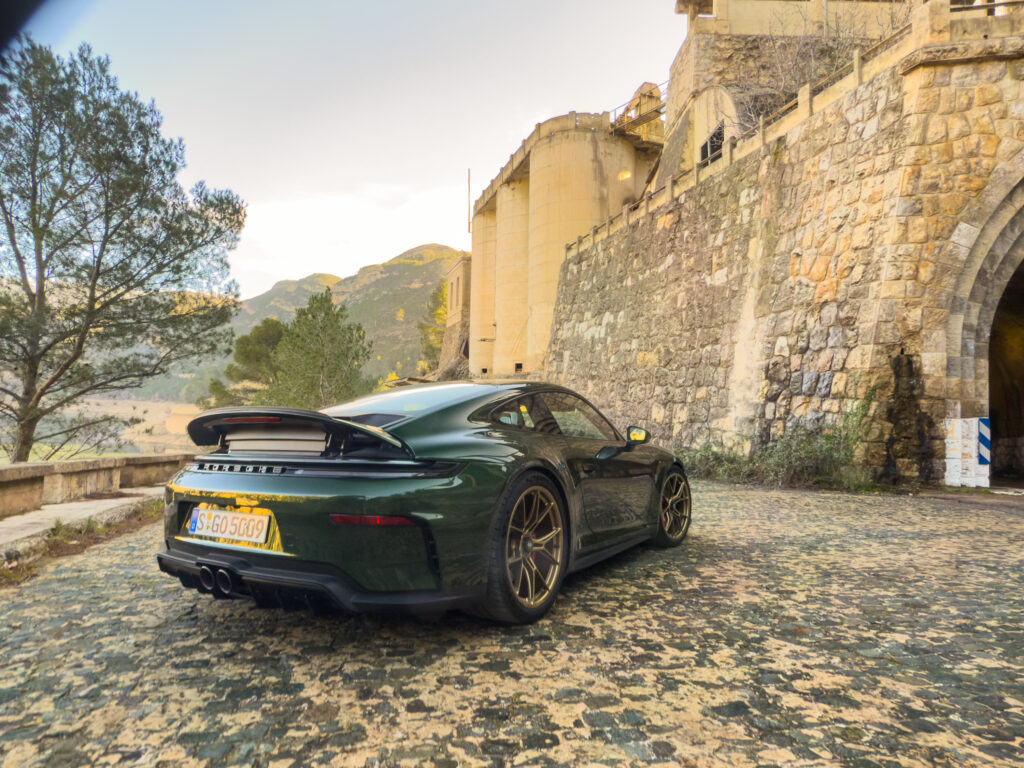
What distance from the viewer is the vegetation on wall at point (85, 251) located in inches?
566

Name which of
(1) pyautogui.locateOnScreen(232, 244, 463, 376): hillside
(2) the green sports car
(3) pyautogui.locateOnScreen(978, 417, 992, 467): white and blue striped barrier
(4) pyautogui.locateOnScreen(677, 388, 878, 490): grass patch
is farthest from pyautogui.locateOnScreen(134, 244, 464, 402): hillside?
(2) the green sports car

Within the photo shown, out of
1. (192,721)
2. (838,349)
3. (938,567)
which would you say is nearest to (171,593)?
(192,721)

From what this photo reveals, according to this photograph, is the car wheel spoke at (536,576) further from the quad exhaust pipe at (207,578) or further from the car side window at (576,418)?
the quad exhaust pipe at (207,578)

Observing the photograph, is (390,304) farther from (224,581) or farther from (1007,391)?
(224,581)

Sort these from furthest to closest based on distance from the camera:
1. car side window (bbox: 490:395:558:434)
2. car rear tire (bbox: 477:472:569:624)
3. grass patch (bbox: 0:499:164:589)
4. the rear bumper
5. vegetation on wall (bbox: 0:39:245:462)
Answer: vegetation on wall (bbox: 0:39:245:462)
grass patch (bbox: 0:499:164:589)
car side window (bbox: 490:395:558:434)
car rear tire (bbox: 477:472:569:624)
the rear bumper

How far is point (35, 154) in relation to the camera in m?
14.6

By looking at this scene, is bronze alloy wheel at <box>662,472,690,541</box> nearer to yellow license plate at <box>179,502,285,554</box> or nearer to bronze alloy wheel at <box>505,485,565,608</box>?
bronze alloy wheel at <box>505,485,565,608</box>

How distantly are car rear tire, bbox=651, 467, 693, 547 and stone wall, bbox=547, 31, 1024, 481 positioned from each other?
5519 millimetres

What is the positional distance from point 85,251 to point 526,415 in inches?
652

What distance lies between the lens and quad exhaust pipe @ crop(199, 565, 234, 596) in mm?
2283

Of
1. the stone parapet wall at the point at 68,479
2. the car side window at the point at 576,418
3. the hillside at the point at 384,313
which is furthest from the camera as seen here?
the hillside at the point at 384,313

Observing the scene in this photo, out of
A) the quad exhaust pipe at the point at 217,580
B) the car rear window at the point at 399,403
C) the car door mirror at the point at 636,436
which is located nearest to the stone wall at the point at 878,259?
the car door mirror at the point at 636,436

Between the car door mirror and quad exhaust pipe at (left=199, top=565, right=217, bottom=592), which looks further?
the car door mirror

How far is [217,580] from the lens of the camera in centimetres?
232
